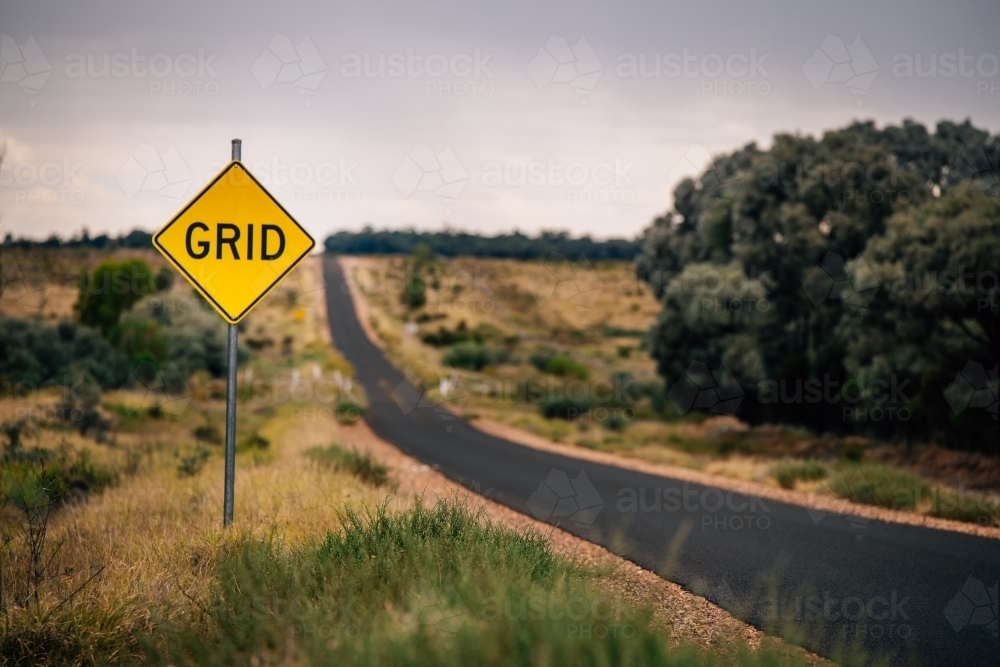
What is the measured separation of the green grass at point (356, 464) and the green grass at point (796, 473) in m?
7.39

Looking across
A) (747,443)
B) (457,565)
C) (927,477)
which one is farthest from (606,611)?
(747,443)

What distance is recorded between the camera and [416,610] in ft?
12.8

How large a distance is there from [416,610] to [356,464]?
370 inches

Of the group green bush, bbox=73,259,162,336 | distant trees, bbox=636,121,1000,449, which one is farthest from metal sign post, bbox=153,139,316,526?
green bush, bbox=73,259,162,336

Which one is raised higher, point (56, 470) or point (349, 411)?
point (56, 470)

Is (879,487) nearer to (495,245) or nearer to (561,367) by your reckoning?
(561,367)

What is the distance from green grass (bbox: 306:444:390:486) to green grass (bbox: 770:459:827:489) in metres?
7.39

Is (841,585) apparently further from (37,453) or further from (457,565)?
(37,453)

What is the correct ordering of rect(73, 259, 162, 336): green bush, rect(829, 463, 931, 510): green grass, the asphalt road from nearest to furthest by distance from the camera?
the asphalt road < rect(829, 463, 931, 510): green grass < rect(73, 259, 162, 336): green bush

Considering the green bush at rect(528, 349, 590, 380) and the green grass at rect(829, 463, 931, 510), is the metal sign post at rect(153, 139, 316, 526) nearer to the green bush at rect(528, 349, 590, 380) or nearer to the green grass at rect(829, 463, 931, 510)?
the green grass at rect(829, 463, 931, 510)

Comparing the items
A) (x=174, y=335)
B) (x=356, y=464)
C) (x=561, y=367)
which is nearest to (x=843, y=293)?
(x=356, y=464)

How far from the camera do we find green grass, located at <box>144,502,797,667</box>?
3.53 metres

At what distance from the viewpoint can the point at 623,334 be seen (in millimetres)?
77062

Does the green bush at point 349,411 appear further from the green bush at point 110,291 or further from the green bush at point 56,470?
the green bush at point 56,470
